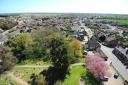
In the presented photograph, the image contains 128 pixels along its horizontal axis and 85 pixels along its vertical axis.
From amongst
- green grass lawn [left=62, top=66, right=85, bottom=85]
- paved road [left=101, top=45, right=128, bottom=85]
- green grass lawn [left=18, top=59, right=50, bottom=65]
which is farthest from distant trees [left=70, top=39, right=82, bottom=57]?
paved road [left=101, top=45, right=128, bottom=85]

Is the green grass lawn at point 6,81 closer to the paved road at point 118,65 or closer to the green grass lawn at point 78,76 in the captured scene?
the green grass lawn at point 78,76

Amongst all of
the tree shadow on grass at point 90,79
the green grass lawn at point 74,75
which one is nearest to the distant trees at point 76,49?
the green grass lawn at point 74,75

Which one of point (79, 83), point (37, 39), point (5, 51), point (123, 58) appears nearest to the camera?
point (79, 83)

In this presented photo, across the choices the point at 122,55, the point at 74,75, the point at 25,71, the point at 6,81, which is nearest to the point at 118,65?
the point at 122,55

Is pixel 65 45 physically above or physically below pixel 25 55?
above

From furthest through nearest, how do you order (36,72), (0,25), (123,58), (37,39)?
(0,25)
(37,39)
(123,58)
(36,72)

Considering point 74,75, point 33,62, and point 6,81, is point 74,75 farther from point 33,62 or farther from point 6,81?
point 6,81

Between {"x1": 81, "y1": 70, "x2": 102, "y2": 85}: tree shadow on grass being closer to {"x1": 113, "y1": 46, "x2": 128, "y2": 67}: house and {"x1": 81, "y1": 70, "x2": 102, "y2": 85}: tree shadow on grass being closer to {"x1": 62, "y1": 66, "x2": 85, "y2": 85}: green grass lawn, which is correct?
{"x1": 62, "y1": 66, "x2": 85, "y2": 85}: green grass lawn

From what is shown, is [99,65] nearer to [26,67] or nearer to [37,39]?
[26,67]

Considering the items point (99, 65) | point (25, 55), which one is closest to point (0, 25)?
point (25, 55)
